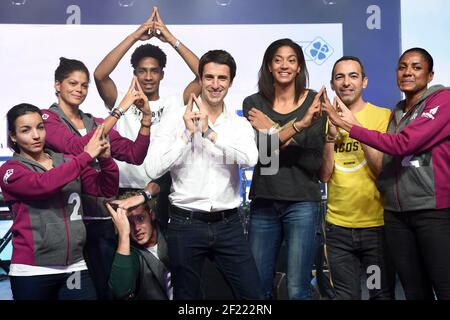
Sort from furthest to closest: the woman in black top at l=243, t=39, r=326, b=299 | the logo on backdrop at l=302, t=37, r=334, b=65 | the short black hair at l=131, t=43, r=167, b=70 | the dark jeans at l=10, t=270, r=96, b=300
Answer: the logo on backdrop at l=302, t=37, r=334, b=65
the short black hair at l=131, t=43, r=167, b=70
the woman in black top at l=243, t=39, r=326, b=299
the dark jeans at l=10, t=270, r=96, b=300

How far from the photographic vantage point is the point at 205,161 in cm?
248

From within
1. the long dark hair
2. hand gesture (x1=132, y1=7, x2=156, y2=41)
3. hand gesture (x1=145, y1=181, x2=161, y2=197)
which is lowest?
hand gesture (x1=145, y1=181, x2=161, y2=197)

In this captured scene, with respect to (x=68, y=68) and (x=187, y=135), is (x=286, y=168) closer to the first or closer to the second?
(x=187, y=135)

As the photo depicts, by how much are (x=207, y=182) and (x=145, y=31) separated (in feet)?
3.46

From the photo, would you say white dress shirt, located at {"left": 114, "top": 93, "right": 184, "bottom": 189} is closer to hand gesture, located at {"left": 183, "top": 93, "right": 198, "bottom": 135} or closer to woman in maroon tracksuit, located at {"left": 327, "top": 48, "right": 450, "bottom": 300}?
hand gesture, located at {"left": 183, "top": 93, "right": 198, "bottom": 135}

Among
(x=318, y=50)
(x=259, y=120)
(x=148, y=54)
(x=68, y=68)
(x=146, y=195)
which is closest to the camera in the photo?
(x=259, y=120)

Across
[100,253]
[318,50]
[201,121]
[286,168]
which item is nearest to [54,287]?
[100,253]

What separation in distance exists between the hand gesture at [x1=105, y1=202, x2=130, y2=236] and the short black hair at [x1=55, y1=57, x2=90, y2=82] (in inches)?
30.7

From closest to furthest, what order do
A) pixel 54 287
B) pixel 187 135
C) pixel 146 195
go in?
pixel 54 287, pixel 187 135, pixel 146 195

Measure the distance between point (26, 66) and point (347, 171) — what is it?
195 centimetres

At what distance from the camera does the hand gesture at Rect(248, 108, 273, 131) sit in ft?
8.41

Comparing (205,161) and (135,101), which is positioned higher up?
(135,101)

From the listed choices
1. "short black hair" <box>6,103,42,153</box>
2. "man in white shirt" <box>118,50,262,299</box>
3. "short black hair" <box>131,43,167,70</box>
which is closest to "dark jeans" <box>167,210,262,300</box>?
"man in white shirt" <box>118,50,262,299</box>
